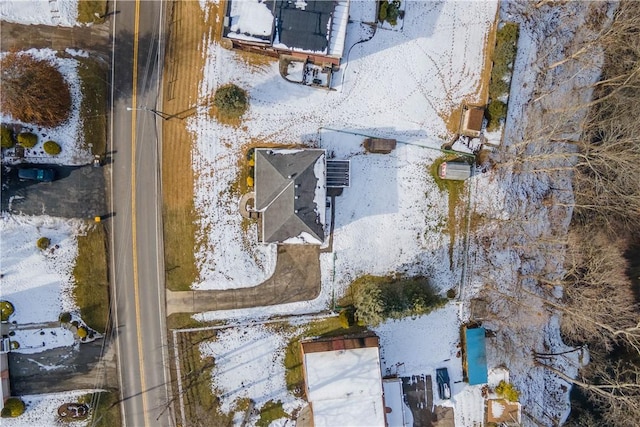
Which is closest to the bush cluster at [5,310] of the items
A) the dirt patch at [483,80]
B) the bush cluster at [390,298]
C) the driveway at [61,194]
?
the driveway at [61,194]

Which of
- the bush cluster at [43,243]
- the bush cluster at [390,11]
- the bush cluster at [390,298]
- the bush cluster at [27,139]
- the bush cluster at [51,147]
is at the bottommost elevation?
the bush cluster at [390,298]

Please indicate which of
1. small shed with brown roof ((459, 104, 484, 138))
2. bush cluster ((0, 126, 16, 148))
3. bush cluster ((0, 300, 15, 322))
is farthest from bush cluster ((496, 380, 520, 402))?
bush cluster ((0, 126, 16, 148))

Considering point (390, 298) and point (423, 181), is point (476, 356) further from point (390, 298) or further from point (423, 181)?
point (423, 181)

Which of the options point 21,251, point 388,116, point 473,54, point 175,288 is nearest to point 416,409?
point 175,288

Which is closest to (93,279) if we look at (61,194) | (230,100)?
(61,194)

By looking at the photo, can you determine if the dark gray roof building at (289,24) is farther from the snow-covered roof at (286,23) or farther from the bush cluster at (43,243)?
the bush cluster at (43,243)

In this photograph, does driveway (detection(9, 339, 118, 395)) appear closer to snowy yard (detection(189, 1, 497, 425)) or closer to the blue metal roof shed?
snowy yard (detection(189, 1, 497, 425))

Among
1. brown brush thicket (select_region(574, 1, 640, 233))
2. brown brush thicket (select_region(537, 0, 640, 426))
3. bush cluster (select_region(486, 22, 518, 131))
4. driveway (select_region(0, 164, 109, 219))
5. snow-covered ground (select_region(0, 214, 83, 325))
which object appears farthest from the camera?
bush cluster (select_region(486, 22, 518, 131))
